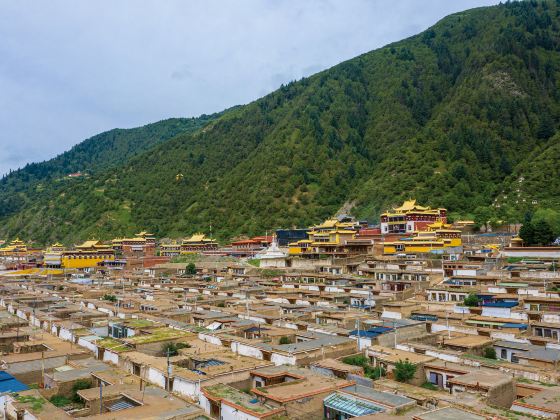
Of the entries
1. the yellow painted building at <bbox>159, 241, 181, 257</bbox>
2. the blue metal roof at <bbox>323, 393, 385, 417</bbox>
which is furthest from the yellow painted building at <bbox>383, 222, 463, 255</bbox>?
the yellow painted building at <bbox>159, 241, 181, 257</bbox>

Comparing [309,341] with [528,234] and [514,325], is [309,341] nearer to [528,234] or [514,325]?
[514,325]

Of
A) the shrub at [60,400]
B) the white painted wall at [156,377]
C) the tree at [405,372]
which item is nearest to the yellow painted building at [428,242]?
the tree at [405,372]

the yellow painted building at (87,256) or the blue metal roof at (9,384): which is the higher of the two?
the yellow painted building at (87,256)

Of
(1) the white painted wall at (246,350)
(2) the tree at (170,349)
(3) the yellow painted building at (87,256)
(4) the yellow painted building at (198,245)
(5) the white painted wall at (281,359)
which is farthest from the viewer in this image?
(4) the yellow painted building at (198,245)

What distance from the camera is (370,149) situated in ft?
389

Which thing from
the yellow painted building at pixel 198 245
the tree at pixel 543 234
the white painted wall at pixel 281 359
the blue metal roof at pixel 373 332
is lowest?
the white painted wall at pixel 281 359

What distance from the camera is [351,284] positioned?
40844 mm

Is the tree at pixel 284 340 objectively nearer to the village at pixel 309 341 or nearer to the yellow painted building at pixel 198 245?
the village at pixel 309 341

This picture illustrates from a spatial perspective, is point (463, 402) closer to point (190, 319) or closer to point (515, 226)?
point (190, 319)

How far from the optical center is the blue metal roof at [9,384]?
1695cm

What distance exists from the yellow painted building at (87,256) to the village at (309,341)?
2296 cm

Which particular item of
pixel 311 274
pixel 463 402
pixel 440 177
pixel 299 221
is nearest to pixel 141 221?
pixel 299 221

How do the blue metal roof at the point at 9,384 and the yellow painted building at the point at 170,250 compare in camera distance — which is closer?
the blue metal roof at the point at 9,384

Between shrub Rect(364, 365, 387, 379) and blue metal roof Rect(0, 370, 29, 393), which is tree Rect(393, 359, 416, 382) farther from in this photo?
blue metal roof Rect(0, 370, 29, 393)
